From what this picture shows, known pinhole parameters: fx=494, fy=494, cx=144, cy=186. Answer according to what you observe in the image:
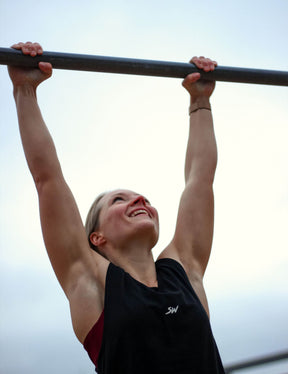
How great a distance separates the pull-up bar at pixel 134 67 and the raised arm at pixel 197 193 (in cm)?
6

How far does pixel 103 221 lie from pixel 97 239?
7 cm

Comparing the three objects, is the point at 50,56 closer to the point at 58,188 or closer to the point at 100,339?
the point at 58,188

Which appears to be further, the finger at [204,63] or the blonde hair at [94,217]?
the finger at [204,63]

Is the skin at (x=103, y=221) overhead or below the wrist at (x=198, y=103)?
below

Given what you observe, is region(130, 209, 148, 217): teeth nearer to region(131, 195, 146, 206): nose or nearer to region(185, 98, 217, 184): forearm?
region(131, 195, 146, 206): nose

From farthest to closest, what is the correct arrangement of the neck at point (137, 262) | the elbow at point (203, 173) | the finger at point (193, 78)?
the finger at point (193, 78) < the elbow at point (203, 173) < the neck at point (137, 262)

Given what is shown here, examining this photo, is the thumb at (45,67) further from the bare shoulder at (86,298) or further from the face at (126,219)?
the bare shoulder at (86,298)

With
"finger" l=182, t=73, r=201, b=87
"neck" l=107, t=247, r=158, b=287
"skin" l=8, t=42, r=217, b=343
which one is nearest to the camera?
"skin" l=8, t=42, r=217, b=343

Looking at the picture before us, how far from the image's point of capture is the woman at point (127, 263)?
1.48 m

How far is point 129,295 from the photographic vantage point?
1555 mm

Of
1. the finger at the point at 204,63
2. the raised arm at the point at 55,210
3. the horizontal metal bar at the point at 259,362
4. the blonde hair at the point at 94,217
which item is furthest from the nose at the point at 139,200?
the horizontal metal bar at the point at 259,362

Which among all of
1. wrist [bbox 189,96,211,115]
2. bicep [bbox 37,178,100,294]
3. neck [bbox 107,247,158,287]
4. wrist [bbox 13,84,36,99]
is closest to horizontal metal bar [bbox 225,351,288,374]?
neck [bbox 107,247,158,287]

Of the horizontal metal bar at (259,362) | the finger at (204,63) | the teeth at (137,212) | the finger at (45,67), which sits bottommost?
the horizontal metal bar at (259,362)

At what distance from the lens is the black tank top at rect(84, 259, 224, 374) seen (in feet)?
4.77
